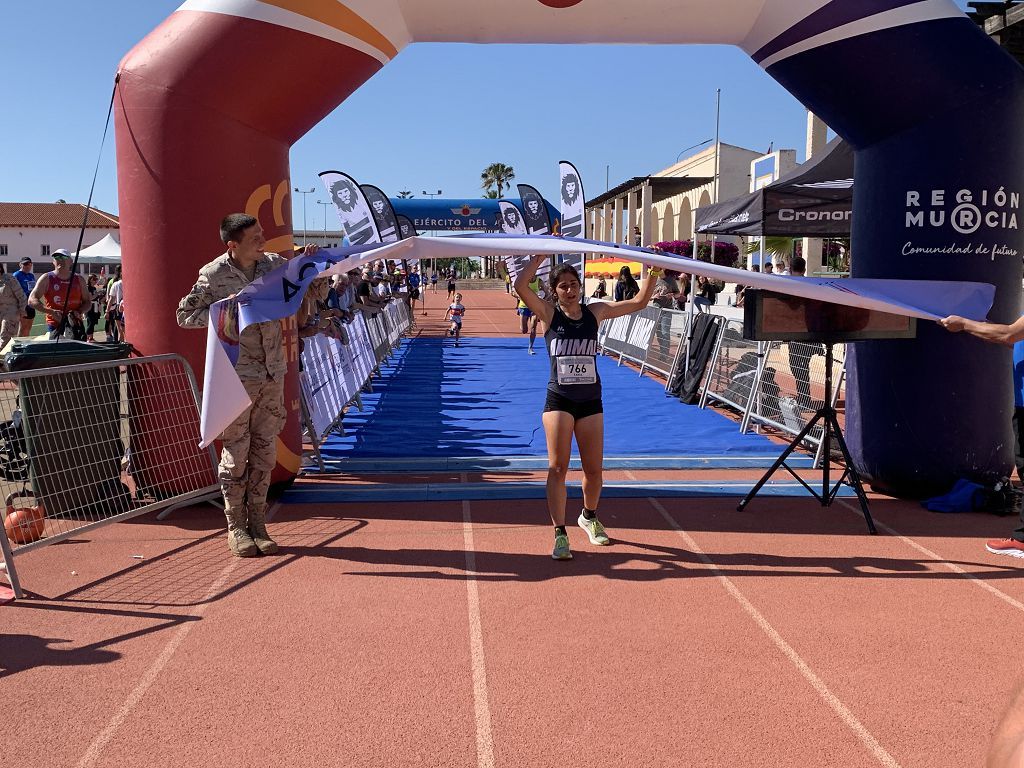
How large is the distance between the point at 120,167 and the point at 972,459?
7.03m

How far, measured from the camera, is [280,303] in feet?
17.5

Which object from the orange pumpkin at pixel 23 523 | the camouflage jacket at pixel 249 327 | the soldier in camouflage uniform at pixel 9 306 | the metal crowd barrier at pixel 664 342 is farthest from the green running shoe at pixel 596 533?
the soldier in camouflage uniform at pixel 9 306

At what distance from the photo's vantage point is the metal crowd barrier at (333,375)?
8438 millimetres

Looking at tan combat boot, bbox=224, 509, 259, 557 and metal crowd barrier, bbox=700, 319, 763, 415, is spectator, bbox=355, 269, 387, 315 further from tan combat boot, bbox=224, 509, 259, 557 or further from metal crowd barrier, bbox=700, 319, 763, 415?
tan combat boot, bbox=224, 509, 259, 557

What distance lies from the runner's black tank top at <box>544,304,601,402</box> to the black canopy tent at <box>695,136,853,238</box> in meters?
8.14

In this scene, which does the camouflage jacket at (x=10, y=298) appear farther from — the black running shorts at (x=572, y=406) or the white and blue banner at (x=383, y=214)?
the white and blue banner at (x=383, y=214)

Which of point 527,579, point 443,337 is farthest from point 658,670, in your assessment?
point 443,337

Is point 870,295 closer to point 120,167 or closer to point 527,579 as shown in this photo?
point 527,579

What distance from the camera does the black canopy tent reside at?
1267 centimetres

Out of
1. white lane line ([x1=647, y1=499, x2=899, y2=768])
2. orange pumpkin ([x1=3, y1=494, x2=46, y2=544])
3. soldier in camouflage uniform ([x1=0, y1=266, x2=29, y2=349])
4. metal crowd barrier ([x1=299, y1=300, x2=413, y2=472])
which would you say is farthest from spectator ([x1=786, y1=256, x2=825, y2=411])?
soldier in camouflage uniform ([x1=0, y1=266, x2=29, y2=349])

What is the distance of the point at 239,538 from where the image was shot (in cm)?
552

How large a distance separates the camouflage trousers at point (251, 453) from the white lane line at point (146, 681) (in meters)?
0.56

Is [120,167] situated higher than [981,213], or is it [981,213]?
[120,167]

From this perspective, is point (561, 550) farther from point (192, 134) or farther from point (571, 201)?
point (571, 201)
